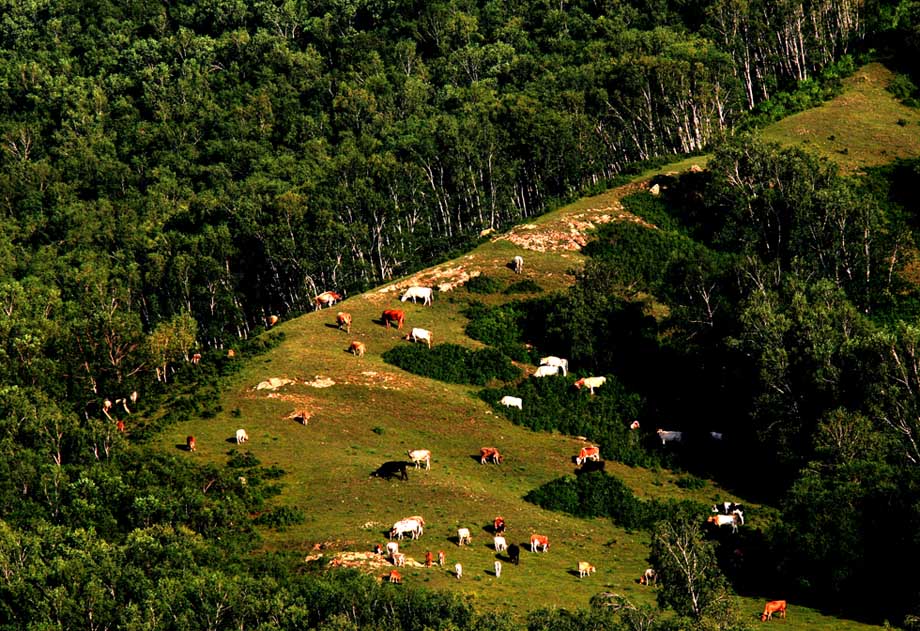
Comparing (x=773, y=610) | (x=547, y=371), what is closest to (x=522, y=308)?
(x=547, y=371)

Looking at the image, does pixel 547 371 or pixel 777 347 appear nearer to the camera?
pixel 777 347

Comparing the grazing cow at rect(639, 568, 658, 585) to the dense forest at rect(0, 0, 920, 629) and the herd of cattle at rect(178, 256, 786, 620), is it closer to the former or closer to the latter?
the herd of cattle at rect(178, 256, 786, 620)

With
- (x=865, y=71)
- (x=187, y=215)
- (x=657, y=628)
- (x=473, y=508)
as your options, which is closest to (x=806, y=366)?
(x=473, y=508)

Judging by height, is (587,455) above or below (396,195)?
below

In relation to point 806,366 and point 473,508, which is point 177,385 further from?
point 806,366

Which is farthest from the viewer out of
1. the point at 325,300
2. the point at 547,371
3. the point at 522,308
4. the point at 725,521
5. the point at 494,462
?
the point at 325,300

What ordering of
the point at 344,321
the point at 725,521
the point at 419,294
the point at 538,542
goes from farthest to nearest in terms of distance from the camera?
the point at 419,294, the point at 344,321, the point at 725,521, the point at 538,542

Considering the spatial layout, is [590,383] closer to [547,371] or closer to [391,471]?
[547,371]
